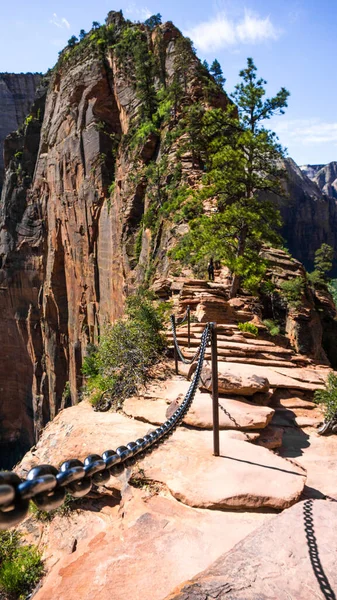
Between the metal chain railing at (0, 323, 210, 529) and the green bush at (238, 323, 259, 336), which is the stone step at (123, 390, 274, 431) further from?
the green bush at (238, 323, 259, 336)

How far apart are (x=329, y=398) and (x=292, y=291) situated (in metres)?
10.3

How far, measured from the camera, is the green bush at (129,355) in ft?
26.9

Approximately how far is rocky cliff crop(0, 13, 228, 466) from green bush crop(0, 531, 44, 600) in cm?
1553

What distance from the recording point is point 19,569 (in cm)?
419

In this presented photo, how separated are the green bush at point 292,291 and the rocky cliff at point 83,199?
19.7 ft

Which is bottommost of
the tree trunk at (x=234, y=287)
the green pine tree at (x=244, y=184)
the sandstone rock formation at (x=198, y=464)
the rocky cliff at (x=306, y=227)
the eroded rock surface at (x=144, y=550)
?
the eroded rock surface at (x=144, y=550)

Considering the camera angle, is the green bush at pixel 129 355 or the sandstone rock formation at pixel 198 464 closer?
the sandstone rock formation at pixel 198 464

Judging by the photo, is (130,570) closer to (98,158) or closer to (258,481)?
(258,481)

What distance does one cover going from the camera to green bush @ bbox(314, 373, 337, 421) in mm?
7188

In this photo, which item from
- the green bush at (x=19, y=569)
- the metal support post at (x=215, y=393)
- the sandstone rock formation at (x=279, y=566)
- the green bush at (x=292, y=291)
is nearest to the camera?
the sandstone rock formation at (x=279, y=566)

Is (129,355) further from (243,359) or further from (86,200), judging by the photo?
(86,200)

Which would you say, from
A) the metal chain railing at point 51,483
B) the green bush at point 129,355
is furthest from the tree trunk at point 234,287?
the metal chain railing at point 51,483

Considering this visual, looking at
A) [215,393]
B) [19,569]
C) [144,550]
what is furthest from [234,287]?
[19,569]

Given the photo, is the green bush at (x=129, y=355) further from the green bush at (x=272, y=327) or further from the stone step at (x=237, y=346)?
the green bush at (x=272, y=327)
